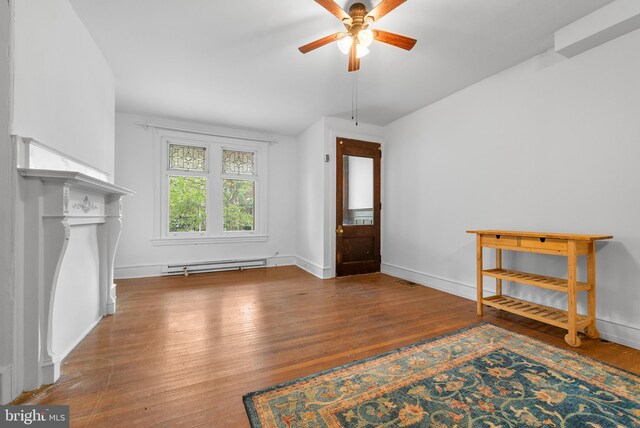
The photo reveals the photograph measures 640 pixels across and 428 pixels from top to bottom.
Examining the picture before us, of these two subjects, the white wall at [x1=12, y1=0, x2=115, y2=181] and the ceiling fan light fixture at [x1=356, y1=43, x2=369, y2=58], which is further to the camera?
the ceiling fan light fixture at [x1=356, y1=43, x2=369, y2=58]

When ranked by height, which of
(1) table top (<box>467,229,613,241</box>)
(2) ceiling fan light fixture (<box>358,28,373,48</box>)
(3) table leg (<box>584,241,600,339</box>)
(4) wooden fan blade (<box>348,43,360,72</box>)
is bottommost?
(3) table leg (<box>584,241,600,339</box>)

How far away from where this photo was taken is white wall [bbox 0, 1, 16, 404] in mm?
1448

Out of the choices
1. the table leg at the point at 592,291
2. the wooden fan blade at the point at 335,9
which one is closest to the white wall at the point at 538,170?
the table leg at the point at 592,291

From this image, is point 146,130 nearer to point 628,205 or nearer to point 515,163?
point 515,163

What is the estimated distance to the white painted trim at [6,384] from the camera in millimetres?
1444

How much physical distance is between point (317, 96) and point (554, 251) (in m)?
3.21

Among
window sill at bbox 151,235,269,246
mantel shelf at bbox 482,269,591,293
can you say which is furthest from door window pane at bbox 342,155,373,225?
mantel shelf at bbox 482,269,591,293

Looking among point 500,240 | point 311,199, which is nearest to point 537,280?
point 500,240

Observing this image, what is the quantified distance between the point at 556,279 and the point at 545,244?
1.42 feet

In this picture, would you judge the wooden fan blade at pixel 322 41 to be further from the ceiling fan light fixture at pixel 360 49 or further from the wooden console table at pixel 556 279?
the wooden console table at pixel 556 279

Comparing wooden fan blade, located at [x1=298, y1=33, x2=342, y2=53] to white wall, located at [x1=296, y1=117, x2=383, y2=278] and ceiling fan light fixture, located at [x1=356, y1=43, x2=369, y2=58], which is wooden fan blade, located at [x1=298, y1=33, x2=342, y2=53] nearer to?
Answer: ceiling fan light fixture, located at [x1=356, y1=43, x2=369, y2=58]

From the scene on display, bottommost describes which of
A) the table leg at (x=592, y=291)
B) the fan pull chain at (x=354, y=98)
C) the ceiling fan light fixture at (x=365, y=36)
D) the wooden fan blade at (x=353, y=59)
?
the table leg at (x=592, y=291)

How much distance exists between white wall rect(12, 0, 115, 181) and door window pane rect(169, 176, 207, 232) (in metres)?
1.99

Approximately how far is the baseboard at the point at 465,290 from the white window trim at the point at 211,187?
8.84ft
